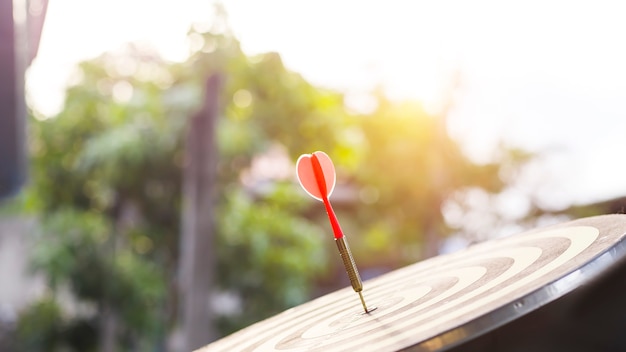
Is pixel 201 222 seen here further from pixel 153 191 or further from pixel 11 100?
pixel 11 100

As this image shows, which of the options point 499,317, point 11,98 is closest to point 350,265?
point 499,317

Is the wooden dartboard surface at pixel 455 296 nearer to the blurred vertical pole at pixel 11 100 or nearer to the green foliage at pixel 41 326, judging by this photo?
the blurred vertical pole at pixel 11 100

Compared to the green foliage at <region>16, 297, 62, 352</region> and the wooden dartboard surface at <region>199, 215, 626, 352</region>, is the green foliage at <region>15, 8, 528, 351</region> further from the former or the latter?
the wooden dartboard surface at <region>199, 215, 626, 352</region>

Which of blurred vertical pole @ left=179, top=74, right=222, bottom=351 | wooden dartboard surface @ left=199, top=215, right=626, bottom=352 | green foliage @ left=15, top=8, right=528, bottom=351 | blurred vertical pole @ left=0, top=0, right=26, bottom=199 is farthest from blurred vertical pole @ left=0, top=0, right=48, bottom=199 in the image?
green foliage @ left=15, top=8, right=528, bottom=351

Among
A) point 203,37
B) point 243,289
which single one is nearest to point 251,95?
point 203,37

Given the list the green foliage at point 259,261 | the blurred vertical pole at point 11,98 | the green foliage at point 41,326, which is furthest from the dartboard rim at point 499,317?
the green foliage at point 41,326

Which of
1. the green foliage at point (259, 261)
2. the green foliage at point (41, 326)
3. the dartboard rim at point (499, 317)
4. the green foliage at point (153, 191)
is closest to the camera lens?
the dartboard rim at point (499, 317)
